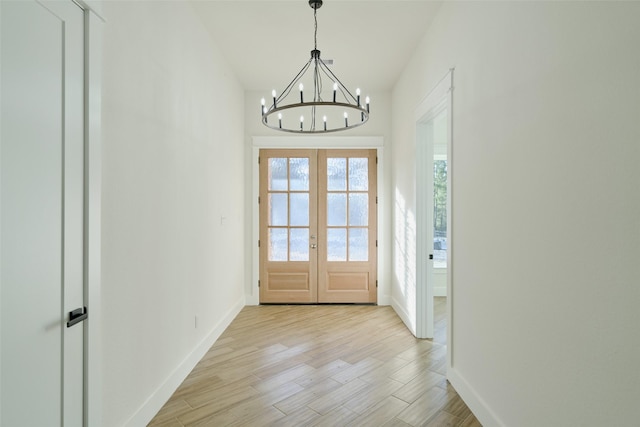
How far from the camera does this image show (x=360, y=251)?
509cm

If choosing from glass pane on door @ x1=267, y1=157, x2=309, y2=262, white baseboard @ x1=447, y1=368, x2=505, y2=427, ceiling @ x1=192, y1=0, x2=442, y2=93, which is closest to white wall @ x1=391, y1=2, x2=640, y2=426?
white baseboard @ x1=447, y1=368, x2=505, y2=427

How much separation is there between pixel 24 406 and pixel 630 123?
2316 millimetres

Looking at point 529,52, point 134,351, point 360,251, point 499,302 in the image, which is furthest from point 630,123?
point 360,251

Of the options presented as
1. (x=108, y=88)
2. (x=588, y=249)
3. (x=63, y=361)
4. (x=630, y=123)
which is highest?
(x=108, y=88)

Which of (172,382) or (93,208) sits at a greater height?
(93,208)

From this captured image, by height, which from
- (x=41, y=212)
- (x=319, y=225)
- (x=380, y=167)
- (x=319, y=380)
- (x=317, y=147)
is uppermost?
(x=317, y=147)

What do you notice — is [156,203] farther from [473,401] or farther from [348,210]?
[348,210]

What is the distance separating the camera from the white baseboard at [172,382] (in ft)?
6.86

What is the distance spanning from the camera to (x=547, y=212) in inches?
62.0

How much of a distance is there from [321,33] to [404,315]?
126 inches

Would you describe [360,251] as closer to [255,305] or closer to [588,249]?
[255,305]

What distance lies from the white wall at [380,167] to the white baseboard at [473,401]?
2.39m

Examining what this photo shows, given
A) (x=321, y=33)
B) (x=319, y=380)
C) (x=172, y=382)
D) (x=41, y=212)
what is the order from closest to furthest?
(x=41, y=212) < (x=172, y=382) < (x=319, y=380) < (x=321, y=33)

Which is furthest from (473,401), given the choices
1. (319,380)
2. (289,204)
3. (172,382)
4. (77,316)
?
(289,204)
